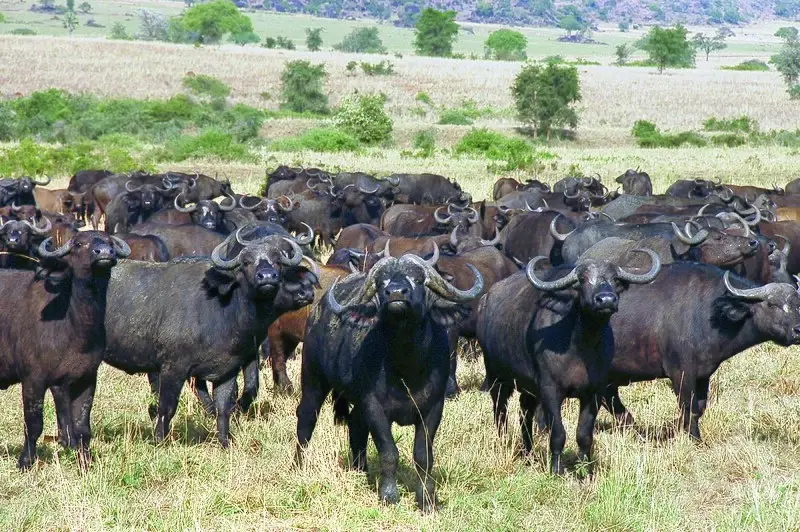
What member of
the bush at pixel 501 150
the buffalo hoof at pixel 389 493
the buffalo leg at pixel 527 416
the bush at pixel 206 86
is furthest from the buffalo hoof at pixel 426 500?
the bush at pixel 206 86

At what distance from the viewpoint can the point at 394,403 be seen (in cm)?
698

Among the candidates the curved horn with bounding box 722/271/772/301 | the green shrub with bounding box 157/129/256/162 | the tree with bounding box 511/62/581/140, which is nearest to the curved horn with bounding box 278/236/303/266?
the curved horn with bounding box 722/271/772/301

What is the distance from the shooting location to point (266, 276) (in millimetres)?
7898

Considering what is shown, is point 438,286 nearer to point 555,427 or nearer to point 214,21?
point 555,427

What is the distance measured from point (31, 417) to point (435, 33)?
116158mm

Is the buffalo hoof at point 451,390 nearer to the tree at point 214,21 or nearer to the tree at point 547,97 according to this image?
the tree at point 547,97

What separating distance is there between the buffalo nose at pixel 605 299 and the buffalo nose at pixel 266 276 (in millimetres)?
2231

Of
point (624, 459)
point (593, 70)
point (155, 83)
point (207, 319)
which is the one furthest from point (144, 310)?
point (593, 70)

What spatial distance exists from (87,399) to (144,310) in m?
1.07

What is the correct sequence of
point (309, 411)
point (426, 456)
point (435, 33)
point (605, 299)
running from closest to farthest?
point (426, 456) < point (605, 299) < point (309, 411) < point (435, 33)

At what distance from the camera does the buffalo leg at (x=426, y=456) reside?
6961 mm

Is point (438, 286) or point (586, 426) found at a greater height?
point (438, 286)

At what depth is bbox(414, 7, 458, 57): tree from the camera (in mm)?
120125

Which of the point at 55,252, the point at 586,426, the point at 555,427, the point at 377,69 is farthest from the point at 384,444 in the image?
the point at 377,69
